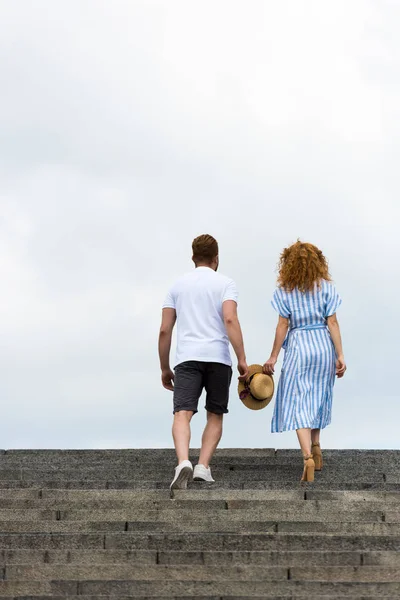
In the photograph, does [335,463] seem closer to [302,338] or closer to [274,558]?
[302,338]

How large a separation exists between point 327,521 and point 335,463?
282 cm

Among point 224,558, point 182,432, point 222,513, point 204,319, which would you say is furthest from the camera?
point 204,319

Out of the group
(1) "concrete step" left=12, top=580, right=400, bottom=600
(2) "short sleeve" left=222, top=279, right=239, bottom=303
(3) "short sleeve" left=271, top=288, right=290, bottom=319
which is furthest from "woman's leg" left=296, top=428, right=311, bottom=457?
(1) "concrete step" left=12, top=580, right=400, bottom=600

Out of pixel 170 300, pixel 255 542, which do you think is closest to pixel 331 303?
pixel 170 300

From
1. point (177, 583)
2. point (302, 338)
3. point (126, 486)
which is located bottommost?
point (177, 583)

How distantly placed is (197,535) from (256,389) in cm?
261

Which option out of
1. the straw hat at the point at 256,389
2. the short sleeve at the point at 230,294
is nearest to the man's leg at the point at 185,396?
the short sleeve at the point at 230,294

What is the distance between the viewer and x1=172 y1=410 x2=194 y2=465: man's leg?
9.45m

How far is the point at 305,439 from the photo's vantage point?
10250 mm

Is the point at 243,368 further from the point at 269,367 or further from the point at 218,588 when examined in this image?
the point at 218,588

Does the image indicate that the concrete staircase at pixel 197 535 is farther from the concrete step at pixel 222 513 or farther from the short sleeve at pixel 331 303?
the short sleeve at pixel 331 303

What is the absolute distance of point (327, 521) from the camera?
8.35 meters

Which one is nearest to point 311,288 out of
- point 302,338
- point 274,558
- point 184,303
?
point 302,338

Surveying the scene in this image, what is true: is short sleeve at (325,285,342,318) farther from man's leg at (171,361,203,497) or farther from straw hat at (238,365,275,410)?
man's leg at (171,361,203,497)
